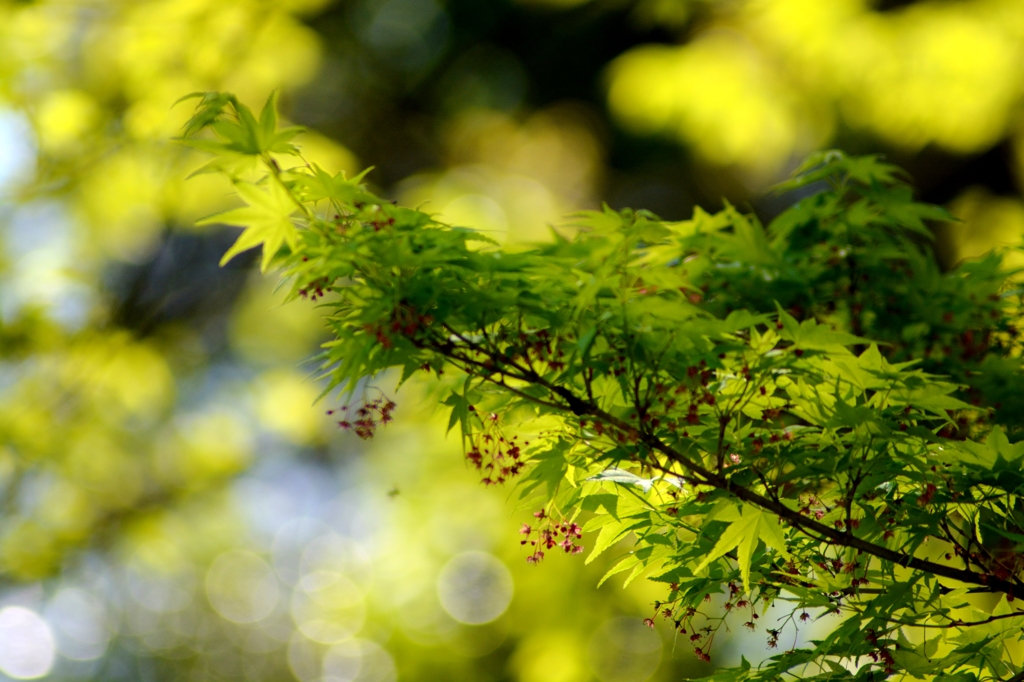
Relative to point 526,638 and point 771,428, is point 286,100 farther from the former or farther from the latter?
point 771,428

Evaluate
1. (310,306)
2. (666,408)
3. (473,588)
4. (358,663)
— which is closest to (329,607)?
(358,663)

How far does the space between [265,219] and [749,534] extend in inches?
27.2

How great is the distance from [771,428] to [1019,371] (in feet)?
2.29

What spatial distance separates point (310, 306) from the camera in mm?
5461

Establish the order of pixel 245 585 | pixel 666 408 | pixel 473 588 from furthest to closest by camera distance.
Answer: pixel 245 585
pixel 473 588
pixel 666 408

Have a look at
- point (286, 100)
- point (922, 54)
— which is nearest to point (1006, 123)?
point (922, 54)

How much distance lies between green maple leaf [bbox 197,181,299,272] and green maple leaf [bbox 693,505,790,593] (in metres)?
0.62

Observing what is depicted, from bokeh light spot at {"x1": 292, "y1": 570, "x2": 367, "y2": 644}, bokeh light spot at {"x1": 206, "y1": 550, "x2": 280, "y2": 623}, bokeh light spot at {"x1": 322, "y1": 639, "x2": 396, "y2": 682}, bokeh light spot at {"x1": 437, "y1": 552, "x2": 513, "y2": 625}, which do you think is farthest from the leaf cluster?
bokeh light spot at {"x1": 206, "y1": 550, "x2": 280, "y2": 623}

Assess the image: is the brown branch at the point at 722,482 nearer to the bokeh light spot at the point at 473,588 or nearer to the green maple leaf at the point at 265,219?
the green maple leaf at the point at 265,219

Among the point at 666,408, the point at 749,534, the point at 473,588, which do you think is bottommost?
the point at 473,588

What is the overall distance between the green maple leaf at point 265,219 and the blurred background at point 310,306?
85.9 inches

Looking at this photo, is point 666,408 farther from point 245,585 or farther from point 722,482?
point 245,585

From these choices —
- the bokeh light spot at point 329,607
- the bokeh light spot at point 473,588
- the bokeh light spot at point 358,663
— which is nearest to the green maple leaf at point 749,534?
the bokeh light spot at point 473,588

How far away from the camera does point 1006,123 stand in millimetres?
4160
